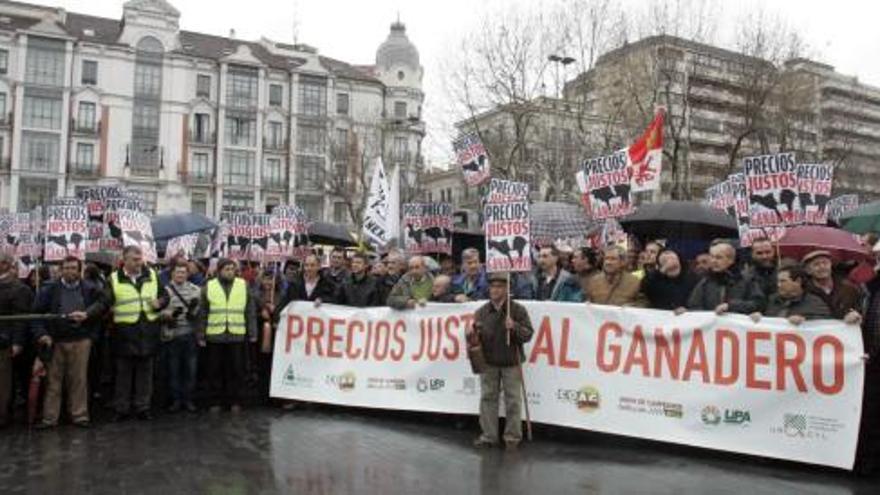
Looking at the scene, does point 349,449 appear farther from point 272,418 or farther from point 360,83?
point 360,83

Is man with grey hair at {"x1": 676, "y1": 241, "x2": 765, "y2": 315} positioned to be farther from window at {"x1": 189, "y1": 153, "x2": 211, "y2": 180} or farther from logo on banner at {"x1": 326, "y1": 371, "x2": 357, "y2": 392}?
window at {"x1": 189, "y1": 153, "x2": 211, "y2": 180}

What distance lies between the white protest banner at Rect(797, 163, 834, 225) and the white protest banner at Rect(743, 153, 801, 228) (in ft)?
1.07

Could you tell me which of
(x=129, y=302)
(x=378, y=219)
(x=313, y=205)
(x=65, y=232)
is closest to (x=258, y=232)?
(x=378, y=219)

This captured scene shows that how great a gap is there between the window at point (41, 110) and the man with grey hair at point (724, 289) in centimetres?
6728

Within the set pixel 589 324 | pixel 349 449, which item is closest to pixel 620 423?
pixel 589 324

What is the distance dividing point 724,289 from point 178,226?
10.8 meters

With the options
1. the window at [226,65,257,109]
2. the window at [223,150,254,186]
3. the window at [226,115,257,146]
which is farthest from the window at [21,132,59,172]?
the window at [226,65,257,109]

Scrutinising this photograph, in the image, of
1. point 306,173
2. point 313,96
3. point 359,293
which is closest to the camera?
point 359,293

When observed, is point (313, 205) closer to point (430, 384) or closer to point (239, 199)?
point (239, 199)

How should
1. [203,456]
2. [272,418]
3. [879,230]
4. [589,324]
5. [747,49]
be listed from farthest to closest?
[747,49], [879,230], [272,418], [589,324], [203,456]

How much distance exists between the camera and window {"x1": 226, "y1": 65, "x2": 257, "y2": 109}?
72.5 meters

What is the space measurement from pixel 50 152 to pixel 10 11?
14009mm

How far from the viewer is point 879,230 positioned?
1093 cm

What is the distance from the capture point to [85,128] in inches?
2630
